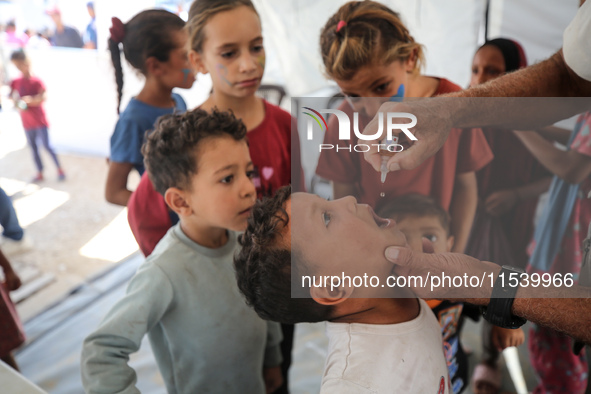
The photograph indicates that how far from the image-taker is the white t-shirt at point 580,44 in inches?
25.1

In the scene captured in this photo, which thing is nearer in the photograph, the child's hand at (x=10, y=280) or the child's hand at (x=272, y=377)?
the child's hand at (x=272, y=377)

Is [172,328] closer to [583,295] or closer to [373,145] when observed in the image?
[373,145]

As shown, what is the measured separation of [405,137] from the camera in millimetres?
574

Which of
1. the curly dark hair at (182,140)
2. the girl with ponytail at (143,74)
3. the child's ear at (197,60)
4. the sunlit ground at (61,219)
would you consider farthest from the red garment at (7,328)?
the child's ear at (197,60)

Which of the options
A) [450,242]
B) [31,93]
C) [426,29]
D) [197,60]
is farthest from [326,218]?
[31,93]

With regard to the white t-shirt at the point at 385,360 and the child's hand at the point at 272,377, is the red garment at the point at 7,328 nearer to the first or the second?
the child's hand at the point at 272,377

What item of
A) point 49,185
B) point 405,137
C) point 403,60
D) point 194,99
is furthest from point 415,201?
point 49,185

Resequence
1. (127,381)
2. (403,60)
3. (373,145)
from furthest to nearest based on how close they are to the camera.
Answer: (403,60)
(127,381)
(373,145)

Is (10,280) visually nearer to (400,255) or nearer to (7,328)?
(7,328)

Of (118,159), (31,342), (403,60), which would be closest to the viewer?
(403,60)

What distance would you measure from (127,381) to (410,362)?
477 millimetres

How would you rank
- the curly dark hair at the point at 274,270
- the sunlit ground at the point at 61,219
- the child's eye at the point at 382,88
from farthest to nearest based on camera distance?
1. the sunlit ground at the point at 61,219
2. the child's eye at the point at 382,88
3. the curly dark hair at the point at 274,270

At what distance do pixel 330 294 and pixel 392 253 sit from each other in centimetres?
11

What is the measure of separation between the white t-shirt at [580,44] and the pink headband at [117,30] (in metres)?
1.18
